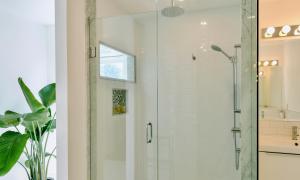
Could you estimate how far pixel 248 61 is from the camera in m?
1.48

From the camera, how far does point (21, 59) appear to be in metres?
2.90

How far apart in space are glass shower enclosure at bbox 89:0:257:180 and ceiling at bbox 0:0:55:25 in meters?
1.10

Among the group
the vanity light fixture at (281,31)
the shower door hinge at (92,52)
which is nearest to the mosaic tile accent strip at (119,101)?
the shower door hinge at (92,52)

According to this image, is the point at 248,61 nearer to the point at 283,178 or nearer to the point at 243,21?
the point at 243,21

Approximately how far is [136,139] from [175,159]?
435mm

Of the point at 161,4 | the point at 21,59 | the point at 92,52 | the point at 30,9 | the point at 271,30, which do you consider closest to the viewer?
the point at 92,52

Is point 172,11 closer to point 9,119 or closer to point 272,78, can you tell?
point 272,78

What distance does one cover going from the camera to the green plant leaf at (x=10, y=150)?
1792 millimetres

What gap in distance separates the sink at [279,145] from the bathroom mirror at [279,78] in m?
0.26

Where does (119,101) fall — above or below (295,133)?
above

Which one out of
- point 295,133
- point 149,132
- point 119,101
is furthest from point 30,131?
point 295,133

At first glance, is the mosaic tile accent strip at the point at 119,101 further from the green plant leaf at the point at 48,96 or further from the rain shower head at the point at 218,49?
the rain shower head at the point at 218,49

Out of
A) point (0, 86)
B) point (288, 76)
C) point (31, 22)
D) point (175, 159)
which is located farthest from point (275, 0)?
point (0, 86)

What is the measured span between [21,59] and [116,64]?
167cm
